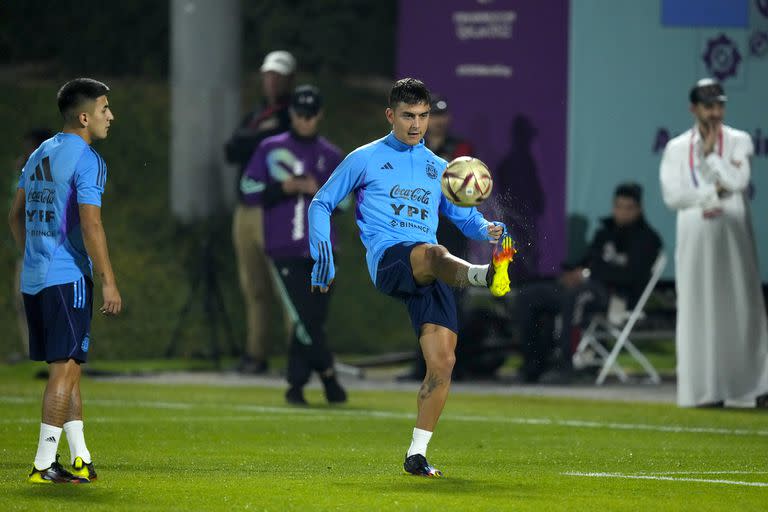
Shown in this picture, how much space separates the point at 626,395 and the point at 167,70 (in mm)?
13526

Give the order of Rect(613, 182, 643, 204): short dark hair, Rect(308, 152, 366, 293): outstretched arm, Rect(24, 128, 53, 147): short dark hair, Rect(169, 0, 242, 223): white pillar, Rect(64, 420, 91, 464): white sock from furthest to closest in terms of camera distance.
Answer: Rect(169, 0, 242, 223): white pillar, Rect(613, 182, 643, 204): short dark hair, Rect(24, 128, 53, 147): short dark hair, Rect(308, 152, 366, 293): outstretched arm, Rect(64, 420, 91, 464): white sock

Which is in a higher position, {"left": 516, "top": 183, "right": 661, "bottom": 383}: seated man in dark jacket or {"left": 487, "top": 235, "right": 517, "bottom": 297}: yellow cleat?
{"left": 487, "top": 235, "right": 517, "bottom": 297}: yellow cleat

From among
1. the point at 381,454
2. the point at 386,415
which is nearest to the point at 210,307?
the point at 386,415

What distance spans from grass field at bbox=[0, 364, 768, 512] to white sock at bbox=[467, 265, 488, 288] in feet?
3.66

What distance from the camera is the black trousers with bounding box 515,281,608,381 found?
56.6 feet

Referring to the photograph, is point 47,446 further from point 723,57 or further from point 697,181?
point 723,57

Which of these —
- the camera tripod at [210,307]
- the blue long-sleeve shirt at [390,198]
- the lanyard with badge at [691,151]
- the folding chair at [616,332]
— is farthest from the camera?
the camera tripod at [210,307]

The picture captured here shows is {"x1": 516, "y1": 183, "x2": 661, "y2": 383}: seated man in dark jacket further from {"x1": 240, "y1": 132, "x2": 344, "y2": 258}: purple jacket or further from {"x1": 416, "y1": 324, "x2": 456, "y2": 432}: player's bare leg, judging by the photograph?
{"x1": 416, "y1": 324, "x2": 456, "y2": 432}: player's bare leg

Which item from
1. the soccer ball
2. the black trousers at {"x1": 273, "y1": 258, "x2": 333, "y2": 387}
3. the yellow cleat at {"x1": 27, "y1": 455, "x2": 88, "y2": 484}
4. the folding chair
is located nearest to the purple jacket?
the black trousers at {"x1": 273, "y1": 258, "x2": 333, "y2": 387}

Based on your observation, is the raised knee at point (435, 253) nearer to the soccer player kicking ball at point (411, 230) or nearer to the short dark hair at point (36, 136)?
the soccer player kicking ball at point (411, 230)

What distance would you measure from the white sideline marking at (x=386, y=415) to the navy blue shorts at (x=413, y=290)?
3.62 meters

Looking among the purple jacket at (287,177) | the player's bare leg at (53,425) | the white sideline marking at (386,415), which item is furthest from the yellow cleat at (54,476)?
the purple jacket at (287,177)

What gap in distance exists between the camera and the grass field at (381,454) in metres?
8.89

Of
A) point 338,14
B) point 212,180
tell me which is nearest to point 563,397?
point 212,180
